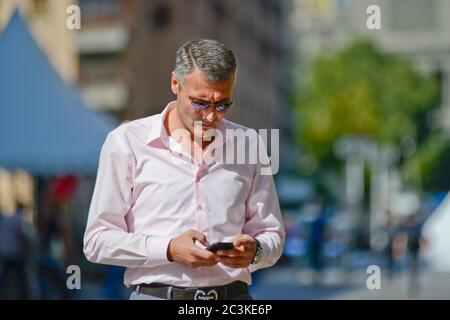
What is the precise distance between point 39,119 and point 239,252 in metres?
10.8

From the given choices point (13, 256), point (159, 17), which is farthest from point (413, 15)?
point (13, 256)

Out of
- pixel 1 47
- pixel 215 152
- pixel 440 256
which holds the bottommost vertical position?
pixel 440 256

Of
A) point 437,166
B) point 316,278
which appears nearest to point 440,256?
point 316,278

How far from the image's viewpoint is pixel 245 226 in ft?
10.9

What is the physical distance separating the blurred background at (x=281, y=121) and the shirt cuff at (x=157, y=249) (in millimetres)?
2080

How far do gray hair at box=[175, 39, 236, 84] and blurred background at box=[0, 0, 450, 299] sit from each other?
87.2 inches

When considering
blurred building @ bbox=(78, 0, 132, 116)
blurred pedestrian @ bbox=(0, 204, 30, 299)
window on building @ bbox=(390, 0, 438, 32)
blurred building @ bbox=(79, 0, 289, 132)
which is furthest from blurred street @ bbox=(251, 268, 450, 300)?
window on building @ bbox=(390, 0, 438, 32)

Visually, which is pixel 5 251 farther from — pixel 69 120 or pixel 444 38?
pixel 444 38

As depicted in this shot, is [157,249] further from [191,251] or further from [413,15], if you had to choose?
[413,15]

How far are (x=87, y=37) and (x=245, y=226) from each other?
3266 cm

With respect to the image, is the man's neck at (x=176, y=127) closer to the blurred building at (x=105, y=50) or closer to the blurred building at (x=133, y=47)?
the blurred building at (x=133, y=47)

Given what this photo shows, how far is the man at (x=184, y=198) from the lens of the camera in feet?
10.2

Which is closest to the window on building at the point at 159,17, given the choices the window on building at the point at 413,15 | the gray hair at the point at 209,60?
the gray hair at the point at 209,60

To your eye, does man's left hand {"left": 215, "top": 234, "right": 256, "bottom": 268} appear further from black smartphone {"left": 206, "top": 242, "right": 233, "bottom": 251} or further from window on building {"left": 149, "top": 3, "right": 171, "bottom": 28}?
window on building {"left": 149, "top": 3, "right": 171, "bottom": 28}
